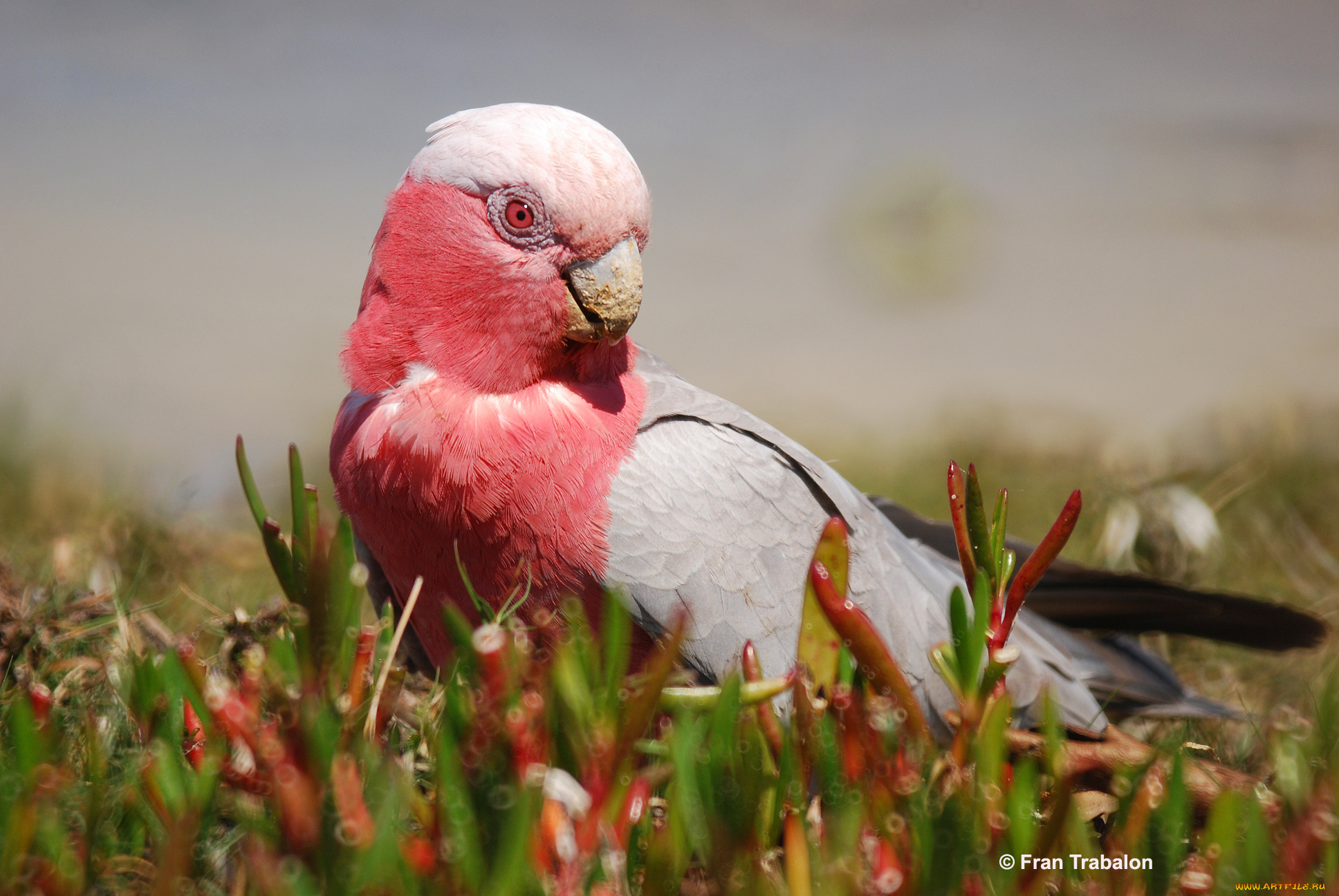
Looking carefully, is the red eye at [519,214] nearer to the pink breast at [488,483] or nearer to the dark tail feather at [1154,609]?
the pink breast at [488,483]

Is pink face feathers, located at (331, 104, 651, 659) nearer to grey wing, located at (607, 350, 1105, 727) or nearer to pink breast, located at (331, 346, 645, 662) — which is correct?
pink breast, located at (331, 346, 645, 662)

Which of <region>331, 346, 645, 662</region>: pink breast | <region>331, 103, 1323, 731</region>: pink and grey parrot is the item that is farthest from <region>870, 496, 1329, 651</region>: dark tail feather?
<region>331, 346, 645, 662</region>: pink breast

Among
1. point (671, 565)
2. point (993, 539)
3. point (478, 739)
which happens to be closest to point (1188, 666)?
point (671, 565)

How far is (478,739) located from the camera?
1036 mm

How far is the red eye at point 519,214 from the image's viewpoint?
6.54 feet

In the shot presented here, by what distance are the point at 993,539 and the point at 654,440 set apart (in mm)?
1055

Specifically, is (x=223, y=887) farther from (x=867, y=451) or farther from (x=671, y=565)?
(x=867, y=451)

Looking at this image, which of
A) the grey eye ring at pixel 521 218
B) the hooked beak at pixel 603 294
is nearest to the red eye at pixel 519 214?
the grey eye ring at pixel 521 218

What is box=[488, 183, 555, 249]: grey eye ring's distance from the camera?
1.99 metres

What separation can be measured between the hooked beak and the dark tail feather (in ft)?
4.19

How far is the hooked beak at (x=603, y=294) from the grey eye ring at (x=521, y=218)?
9 cm

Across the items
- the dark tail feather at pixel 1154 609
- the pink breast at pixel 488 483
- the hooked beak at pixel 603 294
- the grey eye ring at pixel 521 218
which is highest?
the grey eye ring at pixel 521 218

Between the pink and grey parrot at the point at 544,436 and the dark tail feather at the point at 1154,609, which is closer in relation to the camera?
the pink and grey parrot at the point at 544,436

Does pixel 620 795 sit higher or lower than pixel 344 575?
lower
